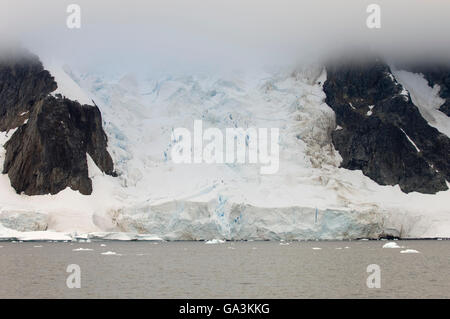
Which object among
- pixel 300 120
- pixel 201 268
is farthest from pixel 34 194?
pixel 201 268

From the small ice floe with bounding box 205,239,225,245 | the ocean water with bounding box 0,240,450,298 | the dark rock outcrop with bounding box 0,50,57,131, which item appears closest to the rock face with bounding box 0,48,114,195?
the dark rock outcrop with bounding box 0,50,57,131

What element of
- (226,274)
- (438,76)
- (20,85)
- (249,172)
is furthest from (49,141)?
(438,76)

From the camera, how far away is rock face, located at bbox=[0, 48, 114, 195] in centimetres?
10138

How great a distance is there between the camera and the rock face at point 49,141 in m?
101

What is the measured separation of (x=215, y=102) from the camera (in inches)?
4353

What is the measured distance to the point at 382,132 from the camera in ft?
372

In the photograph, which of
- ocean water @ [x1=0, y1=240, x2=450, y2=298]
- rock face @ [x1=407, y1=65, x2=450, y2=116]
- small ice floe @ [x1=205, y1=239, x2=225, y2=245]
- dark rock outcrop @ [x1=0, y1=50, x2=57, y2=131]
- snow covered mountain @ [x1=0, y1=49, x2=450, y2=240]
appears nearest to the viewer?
ocean water @ [x1=0, y1=240, x2=450, y2=298]

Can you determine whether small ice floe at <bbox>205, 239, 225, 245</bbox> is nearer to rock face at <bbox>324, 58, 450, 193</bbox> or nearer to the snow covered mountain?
the snow covered mountain

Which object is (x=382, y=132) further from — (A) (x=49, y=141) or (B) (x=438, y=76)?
(A) (x=49, y=141)

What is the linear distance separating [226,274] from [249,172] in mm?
52167

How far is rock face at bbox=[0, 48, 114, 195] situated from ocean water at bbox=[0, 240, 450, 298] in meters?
35.1
